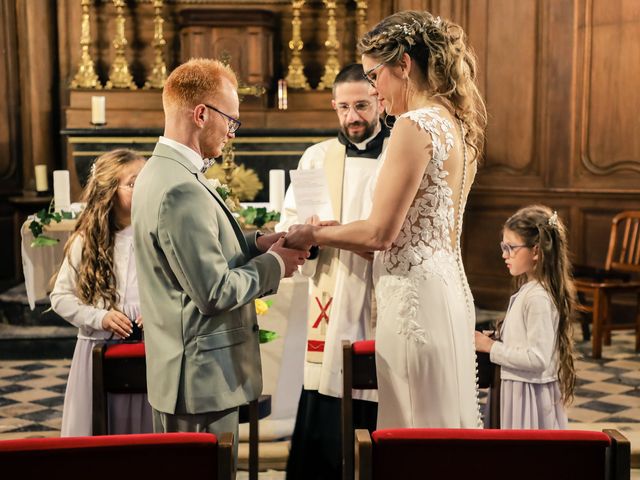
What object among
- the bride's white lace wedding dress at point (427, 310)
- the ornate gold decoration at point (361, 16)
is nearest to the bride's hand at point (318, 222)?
the bride's white lace wedding dress at point (427, 310)

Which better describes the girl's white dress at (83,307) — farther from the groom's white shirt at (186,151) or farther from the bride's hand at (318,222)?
the groom's white shirt at (186,151)

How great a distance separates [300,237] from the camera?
2555mm

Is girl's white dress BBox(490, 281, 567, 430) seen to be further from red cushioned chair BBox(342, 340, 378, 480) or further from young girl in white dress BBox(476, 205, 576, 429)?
red cushioned chair BBox(342, 340, 378, 480)

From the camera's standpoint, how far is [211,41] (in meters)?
8.70

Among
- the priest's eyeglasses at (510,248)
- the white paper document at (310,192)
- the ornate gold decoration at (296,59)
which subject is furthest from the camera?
the ornate gold decoration at (296,59)

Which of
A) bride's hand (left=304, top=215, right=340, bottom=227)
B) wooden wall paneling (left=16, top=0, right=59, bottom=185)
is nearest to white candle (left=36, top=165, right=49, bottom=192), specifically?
wooden wall paneling (left=16, top=0, right=59, bottom=185)

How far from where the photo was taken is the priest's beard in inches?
138

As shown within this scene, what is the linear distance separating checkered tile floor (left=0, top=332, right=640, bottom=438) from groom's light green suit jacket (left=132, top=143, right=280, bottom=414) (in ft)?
9.06

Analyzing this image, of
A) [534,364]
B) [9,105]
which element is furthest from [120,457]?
[9,105]

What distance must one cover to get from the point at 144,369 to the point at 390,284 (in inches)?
28.6

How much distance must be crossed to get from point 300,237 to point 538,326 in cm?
121

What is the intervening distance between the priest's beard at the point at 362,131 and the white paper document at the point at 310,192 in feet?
1.55

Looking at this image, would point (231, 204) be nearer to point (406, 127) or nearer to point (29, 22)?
point (406, 127)

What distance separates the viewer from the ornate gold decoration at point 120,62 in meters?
8.63
